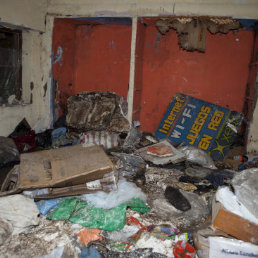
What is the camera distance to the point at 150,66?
15.9 feet

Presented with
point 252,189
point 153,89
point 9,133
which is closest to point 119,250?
point 252,189

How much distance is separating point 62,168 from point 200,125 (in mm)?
2839

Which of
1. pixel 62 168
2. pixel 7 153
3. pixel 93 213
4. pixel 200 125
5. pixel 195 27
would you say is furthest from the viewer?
pixel 200 125

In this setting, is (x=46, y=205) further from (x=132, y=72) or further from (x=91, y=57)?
(x=91, y=57)

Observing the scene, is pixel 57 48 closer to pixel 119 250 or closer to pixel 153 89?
pixel 153 89

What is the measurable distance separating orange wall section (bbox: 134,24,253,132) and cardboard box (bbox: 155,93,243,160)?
0.30m

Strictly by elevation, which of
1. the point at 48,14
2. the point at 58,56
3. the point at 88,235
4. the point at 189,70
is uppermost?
the point at 48,14

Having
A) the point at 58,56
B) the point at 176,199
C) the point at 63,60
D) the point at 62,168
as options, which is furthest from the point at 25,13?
the point at 176,199

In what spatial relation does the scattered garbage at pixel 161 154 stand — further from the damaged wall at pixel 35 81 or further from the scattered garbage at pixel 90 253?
the damaged wall at pixel 35 81

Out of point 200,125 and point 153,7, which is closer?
point 153,7

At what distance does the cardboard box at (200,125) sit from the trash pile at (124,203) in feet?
1.20

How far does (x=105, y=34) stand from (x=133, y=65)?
118 centimetres

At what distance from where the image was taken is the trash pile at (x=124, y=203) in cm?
192

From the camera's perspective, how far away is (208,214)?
7.96 feet
